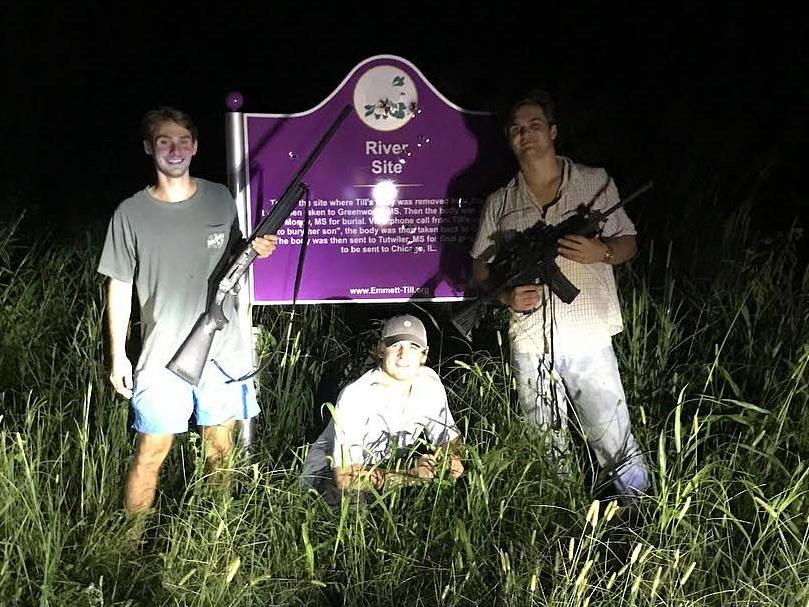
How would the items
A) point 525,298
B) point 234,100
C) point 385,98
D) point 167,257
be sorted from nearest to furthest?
point 167,257 → point 525,298 → point 234,100 → point 385,98

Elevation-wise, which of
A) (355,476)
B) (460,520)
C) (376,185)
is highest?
(376,185)

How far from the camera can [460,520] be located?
2928 millimetres

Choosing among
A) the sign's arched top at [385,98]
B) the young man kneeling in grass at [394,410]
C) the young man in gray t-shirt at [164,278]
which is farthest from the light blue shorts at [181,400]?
the sign's arched top at [385,98]

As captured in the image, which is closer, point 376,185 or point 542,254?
point 542,254

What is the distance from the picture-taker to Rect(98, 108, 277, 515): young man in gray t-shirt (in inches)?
127

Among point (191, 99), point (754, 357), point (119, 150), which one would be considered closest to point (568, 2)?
point (191, 99)

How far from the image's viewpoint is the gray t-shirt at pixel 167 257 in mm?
3225

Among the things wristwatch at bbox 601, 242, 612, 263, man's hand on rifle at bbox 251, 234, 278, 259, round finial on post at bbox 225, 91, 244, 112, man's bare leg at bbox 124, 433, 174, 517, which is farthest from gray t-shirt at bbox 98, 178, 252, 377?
wristwatch at bbox 601, 242, 612, 263

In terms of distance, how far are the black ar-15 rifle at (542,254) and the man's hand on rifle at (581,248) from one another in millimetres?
31

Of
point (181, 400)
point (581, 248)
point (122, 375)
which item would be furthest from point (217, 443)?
point (581, 248)

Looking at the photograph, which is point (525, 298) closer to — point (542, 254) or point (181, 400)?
point (542, 254)

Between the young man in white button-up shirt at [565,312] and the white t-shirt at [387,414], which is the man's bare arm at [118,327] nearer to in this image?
the white t-shirt at [387,414]

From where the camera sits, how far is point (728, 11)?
25.9 ft

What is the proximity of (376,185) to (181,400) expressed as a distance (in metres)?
1.35
